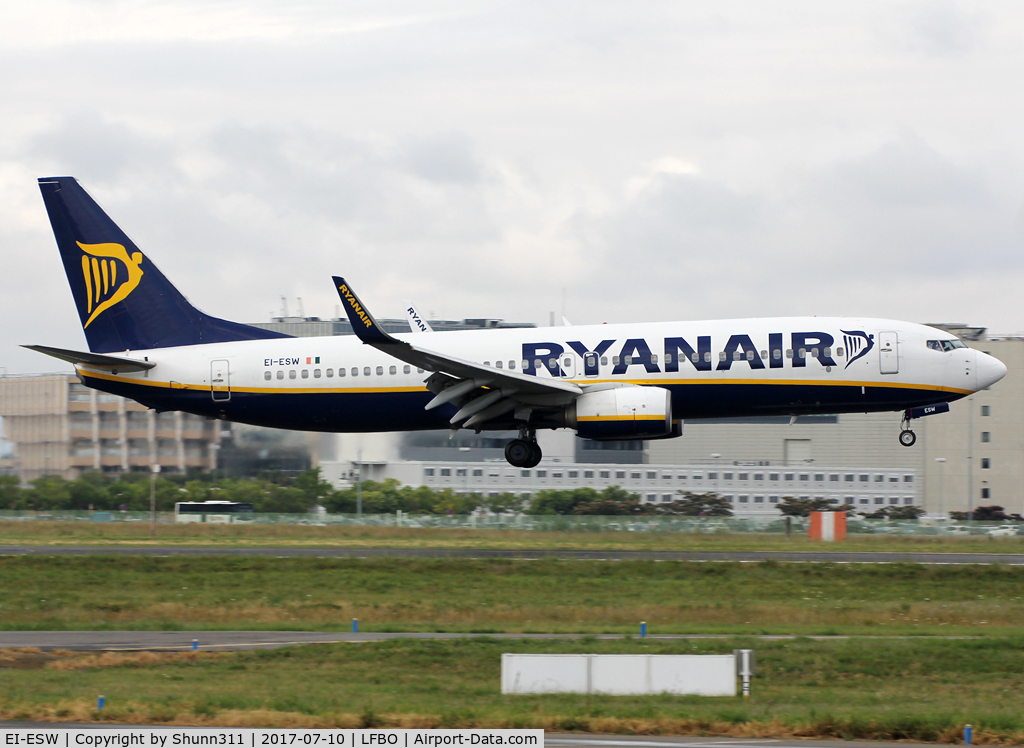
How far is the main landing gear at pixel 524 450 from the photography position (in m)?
36.2

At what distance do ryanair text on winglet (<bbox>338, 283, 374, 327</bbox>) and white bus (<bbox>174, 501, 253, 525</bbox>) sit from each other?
27839 mm

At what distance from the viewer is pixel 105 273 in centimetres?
3919

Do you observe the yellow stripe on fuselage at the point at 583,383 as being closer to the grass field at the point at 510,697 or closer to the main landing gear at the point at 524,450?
the main landing gear at the point at 524,450

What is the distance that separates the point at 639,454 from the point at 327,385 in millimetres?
74036

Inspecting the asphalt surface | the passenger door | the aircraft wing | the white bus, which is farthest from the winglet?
the white bus

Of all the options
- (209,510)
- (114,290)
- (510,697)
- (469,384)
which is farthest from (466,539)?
(510,697)

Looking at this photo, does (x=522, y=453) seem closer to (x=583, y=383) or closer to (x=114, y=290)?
(x=583, y=383)

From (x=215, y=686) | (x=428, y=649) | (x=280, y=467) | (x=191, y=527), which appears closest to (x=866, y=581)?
(x=428, y=649)

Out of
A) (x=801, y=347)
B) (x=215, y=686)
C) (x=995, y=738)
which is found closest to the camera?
(x=995, y=738)

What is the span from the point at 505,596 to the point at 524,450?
7.85m

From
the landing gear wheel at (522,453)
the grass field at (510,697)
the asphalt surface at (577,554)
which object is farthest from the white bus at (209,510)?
the grass field at (510,697)

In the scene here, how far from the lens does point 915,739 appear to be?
15.1 meters

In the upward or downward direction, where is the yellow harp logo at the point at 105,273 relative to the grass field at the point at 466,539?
upward

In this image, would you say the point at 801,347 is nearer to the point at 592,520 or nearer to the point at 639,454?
the point at 592,520
